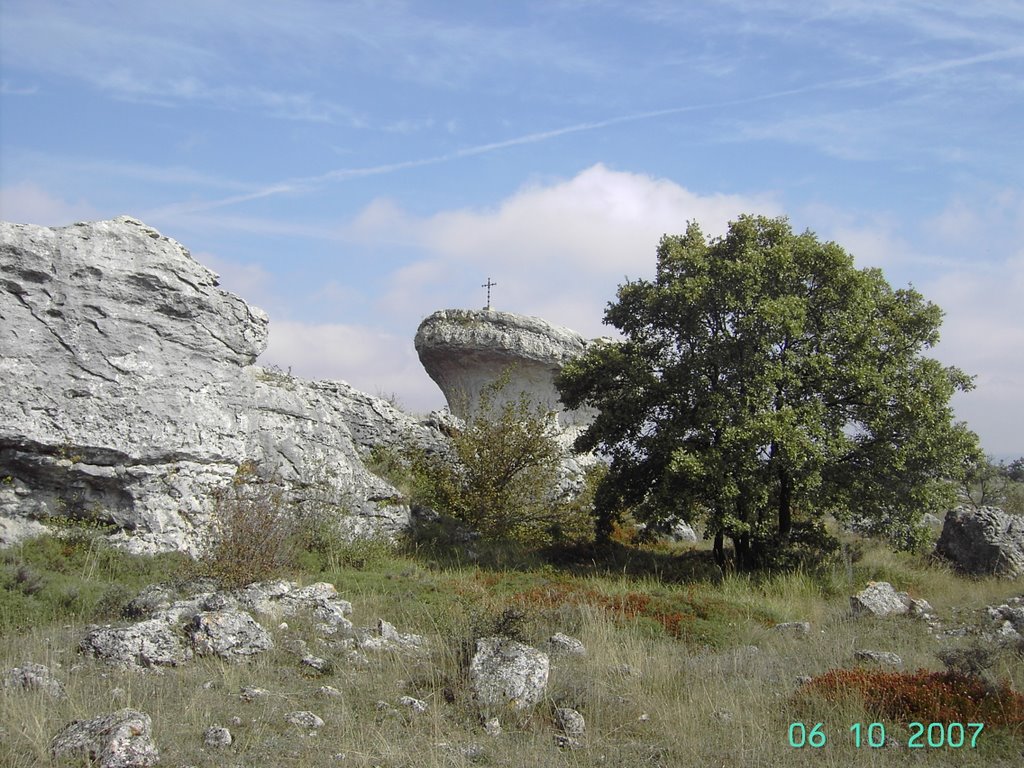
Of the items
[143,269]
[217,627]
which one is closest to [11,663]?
[217,627]

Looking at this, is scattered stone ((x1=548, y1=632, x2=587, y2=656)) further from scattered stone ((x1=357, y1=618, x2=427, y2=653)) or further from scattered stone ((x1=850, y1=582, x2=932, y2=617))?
scattered stone ((x1=850, y1=582, x2=932, y2=617))

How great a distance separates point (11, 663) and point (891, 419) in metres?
11.6

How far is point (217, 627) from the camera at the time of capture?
7.84 m

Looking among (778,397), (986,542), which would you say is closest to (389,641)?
(778,397)

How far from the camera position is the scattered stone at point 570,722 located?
20.3 feet

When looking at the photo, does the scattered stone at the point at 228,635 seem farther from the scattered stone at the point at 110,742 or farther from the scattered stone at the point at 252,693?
the scattered stone at the point at 110,742

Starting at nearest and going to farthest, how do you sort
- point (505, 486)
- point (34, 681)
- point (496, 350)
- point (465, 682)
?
1. point (34, 681)
2. point (465, 682)
3. point (505, 486)
4. point (496, 350)

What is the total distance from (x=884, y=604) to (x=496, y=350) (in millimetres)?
12558

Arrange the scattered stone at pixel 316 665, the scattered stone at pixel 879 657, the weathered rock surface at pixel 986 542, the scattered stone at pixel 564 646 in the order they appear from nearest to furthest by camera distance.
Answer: the scattered stone at pixel 316 665
the scattered stone at pixel 564 646
the scattered stone at pixel 879 657
the weathered rock surface at pixel 986 542

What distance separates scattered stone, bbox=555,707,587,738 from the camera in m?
6.18

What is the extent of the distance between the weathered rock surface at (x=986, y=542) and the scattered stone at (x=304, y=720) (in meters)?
12.6

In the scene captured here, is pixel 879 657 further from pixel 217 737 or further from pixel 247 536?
pixel 247 536

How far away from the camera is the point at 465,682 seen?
22.6 feet

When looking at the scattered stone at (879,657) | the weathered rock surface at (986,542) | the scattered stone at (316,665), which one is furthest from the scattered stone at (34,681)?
the weathered rock surface at (986,542)
